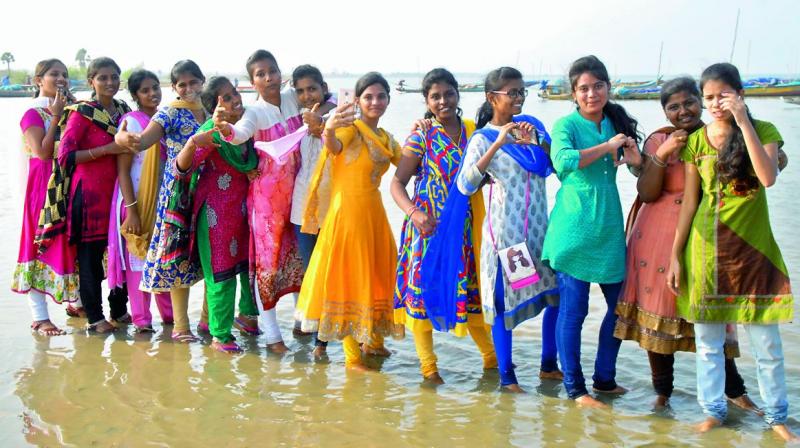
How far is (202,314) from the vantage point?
577 centimetres

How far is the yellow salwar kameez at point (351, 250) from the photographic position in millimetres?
4656

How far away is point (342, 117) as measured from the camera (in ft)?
14.7

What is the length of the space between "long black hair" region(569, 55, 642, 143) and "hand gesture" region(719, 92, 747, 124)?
0.54 m

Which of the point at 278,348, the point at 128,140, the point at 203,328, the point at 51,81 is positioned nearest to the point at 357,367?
the point at 278,348

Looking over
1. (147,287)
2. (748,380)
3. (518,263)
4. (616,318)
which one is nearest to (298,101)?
(147,287)

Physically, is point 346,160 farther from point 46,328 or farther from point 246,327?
point 46,328

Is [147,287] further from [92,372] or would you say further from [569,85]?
[569,85]

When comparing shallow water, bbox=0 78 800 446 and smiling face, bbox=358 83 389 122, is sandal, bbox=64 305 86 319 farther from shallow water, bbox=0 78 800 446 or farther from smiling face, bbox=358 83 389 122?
smiling face, bbox=358 83 389 122

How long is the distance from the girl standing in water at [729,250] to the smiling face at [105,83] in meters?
3.85

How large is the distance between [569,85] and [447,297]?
4.38 ft

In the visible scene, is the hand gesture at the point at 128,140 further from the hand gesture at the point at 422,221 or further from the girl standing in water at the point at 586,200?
the girl standing in water at the point at 586,200

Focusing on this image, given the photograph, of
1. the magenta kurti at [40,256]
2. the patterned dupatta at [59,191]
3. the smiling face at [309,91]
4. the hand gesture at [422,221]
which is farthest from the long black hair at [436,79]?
the magenta kurti at [40,256]

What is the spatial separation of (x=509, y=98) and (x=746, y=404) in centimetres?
205

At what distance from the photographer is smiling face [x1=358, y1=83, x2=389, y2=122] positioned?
4.62 metres
